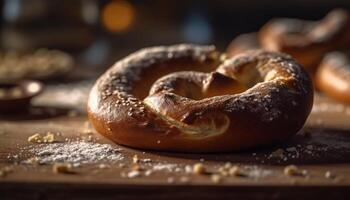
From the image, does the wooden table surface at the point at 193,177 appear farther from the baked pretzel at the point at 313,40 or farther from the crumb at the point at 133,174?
the baked pretzel at the point at 313,40

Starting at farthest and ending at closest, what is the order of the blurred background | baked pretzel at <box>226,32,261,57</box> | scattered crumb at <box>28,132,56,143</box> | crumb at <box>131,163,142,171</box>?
the blurred background, baked pretzel at <box>226,32,261,57</box>, scattered crumb at <box>28,132,56,143</box>, crumb at <box>131,163,142,171</box>

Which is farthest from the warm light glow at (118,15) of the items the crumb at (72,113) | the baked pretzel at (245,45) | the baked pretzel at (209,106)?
the baked pretzel at (209,106)

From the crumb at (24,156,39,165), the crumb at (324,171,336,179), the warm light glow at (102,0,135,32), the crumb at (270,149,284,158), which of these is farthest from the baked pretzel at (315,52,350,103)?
the warm light glow at (102,0,135,32)

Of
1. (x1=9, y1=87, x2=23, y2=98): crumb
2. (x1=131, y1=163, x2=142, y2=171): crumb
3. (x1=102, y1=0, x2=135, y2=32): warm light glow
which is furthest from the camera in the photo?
(x1=102, y1=0, x2=135, y2=32): warm light glow

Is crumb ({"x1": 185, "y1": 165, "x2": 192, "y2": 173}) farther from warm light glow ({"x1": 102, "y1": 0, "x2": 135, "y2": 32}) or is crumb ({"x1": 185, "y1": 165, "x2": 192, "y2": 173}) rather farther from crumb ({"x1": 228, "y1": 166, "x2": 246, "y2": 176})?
warm light glow ({"x1": 102, "y1": 0, "x2": 135, "y2": 32})

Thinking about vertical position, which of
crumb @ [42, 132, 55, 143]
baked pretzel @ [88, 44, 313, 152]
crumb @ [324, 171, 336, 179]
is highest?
baked pretzel @ [88, 44, 313, 152]

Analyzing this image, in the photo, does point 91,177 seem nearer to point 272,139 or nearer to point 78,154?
point 78,154

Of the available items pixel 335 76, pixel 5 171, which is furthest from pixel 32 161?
pixel 335 76
